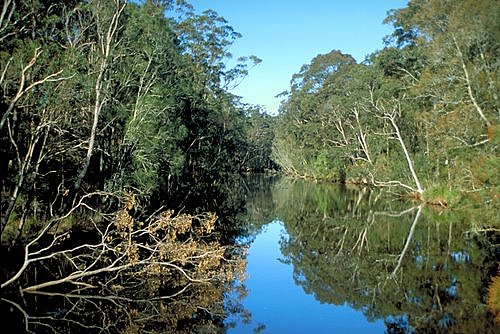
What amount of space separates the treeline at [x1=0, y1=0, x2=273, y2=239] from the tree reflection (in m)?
6.34

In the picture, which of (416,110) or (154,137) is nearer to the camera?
(154,137)

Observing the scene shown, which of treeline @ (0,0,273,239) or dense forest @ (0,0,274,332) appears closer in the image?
dense forest @ (0,0,274,332)

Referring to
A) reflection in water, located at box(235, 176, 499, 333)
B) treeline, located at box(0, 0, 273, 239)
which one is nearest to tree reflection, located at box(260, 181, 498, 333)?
reflection in water, located at box(235, 176, 499, 333)

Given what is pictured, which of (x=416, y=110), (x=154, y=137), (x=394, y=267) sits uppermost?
(x=416, y=110)

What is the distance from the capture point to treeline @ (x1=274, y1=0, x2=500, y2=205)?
2034 cm

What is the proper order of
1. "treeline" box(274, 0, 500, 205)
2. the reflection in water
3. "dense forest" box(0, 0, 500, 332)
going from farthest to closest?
"treeline" box(274, 0, 500, 205) < "dense forest" box(0, 0, 500, 332) < the reflection in water

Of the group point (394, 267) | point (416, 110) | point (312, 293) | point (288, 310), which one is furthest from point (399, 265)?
point (416, 110)

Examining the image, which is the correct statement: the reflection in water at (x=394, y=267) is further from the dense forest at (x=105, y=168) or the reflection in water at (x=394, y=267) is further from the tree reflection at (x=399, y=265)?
the dense forest at (x=105, y=168)

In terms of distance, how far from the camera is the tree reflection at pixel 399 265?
971 cm

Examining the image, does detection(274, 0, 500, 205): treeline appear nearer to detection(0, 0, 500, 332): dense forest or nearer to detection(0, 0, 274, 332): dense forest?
detection(0, 0, 500, 332): dense forest

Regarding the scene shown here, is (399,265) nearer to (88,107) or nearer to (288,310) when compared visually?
(288,310)

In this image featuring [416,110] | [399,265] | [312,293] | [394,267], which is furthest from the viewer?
[416,110]

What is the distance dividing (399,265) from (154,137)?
33.8ft

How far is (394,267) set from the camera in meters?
13.6
